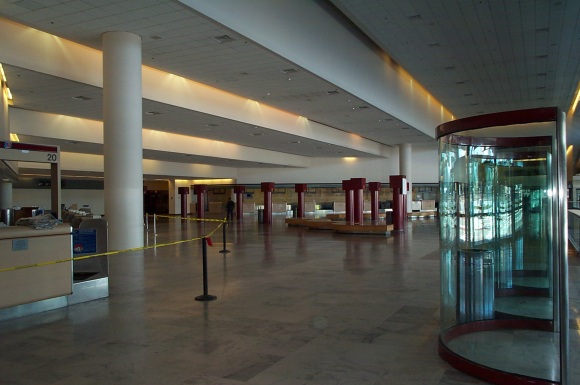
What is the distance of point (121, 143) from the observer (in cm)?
1338

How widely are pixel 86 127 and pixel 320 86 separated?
13.7 m

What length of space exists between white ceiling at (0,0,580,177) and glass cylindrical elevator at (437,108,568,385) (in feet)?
28.3

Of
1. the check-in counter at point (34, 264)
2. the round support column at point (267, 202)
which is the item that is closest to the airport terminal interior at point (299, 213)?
the check-in counter at point (34, 264)

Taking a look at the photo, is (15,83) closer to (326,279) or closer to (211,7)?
(211,7)

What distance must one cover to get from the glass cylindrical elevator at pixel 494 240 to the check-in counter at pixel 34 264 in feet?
17.5

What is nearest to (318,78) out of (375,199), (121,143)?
(121,143)

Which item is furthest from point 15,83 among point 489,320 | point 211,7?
point 489,320

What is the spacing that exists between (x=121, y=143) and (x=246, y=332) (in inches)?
361

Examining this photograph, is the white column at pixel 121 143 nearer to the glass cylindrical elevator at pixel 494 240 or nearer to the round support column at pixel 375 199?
the glass cylindrical elevator at pixel 494 240

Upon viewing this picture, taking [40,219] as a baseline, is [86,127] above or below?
above

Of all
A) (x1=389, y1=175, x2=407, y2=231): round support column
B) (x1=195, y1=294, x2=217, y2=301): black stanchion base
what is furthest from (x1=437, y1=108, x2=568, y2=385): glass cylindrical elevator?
(x1=389, y1=175, x2=407, y2=231): round support column

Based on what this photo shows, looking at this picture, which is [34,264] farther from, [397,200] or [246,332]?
[397,200]

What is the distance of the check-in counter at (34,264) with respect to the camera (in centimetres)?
642

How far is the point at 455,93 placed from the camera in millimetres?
27438
